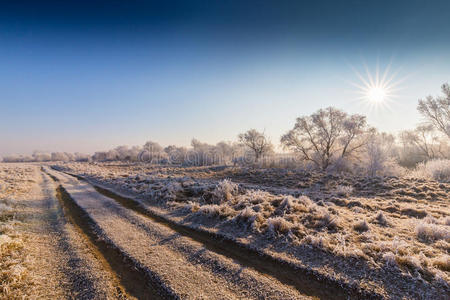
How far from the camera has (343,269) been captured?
395 cm

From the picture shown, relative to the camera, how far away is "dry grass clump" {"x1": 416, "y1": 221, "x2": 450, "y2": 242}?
5145 mm

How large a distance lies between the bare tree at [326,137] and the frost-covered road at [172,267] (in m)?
28.4

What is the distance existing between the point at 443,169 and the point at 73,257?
95.4 ft

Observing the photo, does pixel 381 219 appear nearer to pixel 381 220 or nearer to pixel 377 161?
pixel 381 220

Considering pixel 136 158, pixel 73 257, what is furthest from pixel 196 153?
pixel 73 257

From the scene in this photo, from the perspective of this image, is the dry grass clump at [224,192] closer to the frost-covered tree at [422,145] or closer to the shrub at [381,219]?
the shrub at [381,219]

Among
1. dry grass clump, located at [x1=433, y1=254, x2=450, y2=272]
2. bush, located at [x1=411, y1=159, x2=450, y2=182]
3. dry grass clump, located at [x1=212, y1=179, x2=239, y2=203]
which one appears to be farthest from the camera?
bush, located at [x1=411, y1=159, x2=450, y2=182]

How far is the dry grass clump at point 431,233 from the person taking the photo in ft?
16.9

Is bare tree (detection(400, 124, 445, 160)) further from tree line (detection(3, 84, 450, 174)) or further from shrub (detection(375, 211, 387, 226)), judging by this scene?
shrub (detection(375, 211, 387, 226))

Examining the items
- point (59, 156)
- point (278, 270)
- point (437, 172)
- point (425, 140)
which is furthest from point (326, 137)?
point (59, 156)

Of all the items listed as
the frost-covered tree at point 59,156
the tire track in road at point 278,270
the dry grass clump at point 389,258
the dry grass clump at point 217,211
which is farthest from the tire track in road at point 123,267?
the frost-covered tree at point 59,156

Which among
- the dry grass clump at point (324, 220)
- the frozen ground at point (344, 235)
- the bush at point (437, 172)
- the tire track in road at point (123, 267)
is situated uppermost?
the bush at point (437, 172)

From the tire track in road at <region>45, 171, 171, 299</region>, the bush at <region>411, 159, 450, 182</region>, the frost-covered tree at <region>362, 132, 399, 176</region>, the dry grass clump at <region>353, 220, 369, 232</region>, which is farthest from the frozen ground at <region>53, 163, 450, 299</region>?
the frost-covered tree at <region>362, 132, 399, 176</region>

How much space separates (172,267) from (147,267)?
568 mm
